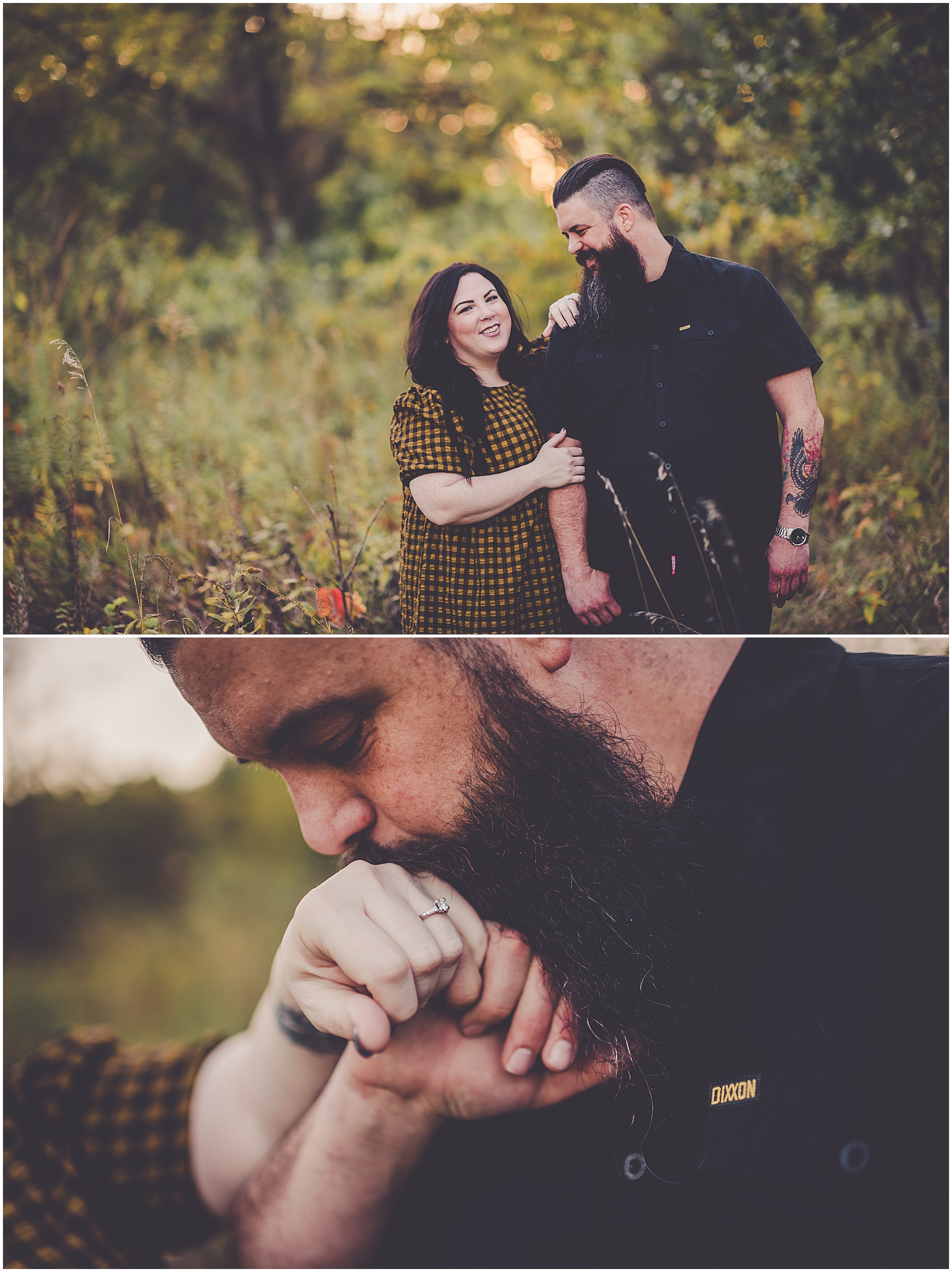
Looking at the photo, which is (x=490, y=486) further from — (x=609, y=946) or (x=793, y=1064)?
(x=793, y=1064)

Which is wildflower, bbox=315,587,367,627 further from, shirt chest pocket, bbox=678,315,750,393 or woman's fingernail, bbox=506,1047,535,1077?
woman's fingernail, bbox=506,1047,535,1077

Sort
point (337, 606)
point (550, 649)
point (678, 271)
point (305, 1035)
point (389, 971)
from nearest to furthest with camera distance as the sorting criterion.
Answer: point (389, 971) < point (550, 649) < point (305, 1035) < point (678, 271) < point (337, 606)

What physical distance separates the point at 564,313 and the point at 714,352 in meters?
0.40

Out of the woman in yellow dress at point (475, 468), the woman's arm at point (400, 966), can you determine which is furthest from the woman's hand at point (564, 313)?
the woman's arm at point (400, 966)

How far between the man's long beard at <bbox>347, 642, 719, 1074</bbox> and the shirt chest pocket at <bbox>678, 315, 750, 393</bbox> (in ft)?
3.24

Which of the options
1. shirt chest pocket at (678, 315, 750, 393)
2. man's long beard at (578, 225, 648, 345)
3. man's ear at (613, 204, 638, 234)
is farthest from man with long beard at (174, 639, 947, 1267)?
man's ear at (613, 204, 638, 234)

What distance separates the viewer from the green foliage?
125 inches

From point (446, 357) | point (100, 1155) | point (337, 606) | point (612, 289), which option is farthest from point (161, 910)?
point (612, 289)

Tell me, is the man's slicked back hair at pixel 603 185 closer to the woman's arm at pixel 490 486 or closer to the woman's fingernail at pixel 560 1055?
the woman's arm at pixel 490 486

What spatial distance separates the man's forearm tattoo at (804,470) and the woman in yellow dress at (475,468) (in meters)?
0.57

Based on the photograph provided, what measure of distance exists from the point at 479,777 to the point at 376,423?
239cm

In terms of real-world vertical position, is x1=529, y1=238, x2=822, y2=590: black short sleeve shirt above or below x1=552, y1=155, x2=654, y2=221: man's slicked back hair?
below

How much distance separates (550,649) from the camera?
5.49 ft

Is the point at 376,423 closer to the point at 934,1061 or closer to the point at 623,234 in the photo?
the point at 623,234
